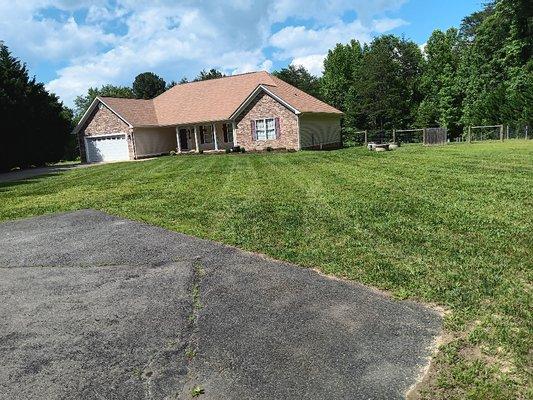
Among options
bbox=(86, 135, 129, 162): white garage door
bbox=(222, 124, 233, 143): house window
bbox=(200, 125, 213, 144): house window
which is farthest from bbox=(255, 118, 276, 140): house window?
bbox=(86, 135, 129, 162): white garage door

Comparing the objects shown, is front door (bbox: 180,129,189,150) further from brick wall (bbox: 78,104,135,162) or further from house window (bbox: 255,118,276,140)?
house window (bbox: 255,118,276,140)

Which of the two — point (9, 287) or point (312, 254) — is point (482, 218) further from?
point (9, 287)

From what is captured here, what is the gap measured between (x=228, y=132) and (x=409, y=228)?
93.5 feet

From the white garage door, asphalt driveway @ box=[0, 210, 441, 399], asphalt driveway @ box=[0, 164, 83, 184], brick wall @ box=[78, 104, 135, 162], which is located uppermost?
brick wall @ box=[78, 104, 135, 162]

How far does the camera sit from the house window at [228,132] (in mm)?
34750

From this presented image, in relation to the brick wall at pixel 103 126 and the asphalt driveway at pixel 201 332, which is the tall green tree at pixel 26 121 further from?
the asphalt driveway at pixel 201 332

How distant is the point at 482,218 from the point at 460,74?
44927 mm

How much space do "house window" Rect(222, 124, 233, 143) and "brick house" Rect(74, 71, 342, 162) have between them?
8 centimetres

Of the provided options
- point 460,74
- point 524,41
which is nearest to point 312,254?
point 524,41

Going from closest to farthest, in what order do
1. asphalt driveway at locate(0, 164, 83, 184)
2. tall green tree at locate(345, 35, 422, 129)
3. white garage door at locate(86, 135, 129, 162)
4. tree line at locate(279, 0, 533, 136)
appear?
asphalt driveway at locate(0, 164, 83, 184) < white garage door at locate(86, 135, 129, 162) < tree line at locate(279, 0, 533, 136) < tall green tree at locate(345, 35, 422, 129)

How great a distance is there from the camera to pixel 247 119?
32.0 m

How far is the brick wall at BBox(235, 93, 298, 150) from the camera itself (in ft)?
100

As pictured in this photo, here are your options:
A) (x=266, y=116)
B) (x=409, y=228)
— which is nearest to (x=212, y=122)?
(x=266, y=116)

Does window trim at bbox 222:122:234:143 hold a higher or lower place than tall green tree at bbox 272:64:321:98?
lower
